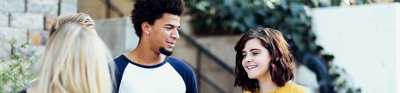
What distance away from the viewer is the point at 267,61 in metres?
2.59

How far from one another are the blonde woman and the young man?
63 centimetres

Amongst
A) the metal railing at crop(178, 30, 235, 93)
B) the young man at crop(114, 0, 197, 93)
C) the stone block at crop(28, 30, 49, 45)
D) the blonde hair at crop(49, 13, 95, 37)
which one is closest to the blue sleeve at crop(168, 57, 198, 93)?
the young man at crop(114, 0, 197, 93)

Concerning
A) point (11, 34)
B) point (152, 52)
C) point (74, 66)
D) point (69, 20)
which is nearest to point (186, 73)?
point (152, 52)

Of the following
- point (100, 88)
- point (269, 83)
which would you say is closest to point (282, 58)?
point (269, 83)

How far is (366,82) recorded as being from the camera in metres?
5.02

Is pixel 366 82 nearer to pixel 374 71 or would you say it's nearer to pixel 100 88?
pixel 374 71

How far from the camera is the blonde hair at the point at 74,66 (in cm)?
176

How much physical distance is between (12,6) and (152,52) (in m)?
1.67

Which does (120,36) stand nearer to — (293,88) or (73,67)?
(293,88)

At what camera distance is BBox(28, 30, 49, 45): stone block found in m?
3.84

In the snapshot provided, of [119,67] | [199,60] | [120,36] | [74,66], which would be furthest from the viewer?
[199,60]

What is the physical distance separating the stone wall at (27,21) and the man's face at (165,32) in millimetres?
1480

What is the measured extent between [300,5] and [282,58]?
9.06 feet

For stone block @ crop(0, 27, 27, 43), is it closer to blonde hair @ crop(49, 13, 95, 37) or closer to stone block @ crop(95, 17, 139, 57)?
stone block @ crop(95, 17, 139, 57)
